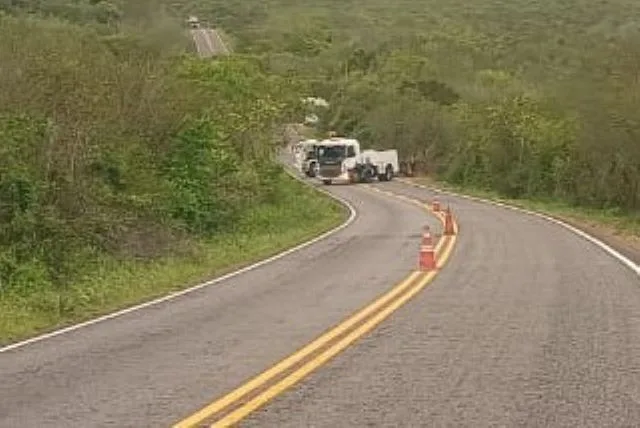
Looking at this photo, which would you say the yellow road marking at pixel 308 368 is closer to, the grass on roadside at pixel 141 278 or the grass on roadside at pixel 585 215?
the grass on roadside at pixel 141 278

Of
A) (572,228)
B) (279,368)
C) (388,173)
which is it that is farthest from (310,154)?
(279,368)

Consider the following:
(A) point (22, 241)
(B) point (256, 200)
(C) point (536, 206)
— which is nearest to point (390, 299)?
(A) point (22, 241)

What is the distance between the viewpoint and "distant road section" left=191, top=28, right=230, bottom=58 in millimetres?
114637

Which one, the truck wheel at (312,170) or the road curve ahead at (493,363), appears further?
the truck wheel at (312,170)

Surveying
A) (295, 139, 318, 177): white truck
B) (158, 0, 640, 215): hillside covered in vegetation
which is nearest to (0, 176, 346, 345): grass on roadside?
(158, 0, 640, 215): hillside covered in vegetation

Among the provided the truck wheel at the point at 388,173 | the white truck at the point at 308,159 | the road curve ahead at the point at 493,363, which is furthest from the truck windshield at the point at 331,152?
the road curve ahead at the point at 493,363

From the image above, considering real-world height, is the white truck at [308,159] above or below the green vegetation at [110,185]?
below

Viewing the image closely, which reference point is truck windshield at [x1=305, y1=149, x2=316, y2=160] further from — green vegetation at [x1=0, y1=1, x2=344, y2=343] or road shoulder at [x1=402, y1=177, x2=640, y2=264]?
green vegetation at [x1=0, y1=1, x2=344, y2=343]

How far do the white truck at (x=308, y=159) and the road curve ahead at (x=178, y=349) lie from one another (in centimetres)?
4936

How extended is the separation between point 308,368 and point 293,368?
13cm

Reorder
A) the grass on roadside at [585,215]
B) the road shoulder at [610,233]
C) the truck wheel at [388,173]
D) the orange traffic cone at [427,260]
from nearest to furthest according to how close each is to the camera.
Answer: the orange traffic cone at [427,260], the road shoulder at [610,233], the grass on roadside at [585,215], the truck wheel at [388,173]

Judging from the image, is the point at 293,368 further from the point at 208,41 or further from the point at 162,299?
the point at 208,41

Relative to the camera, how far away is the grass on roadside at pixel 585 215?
111 ft

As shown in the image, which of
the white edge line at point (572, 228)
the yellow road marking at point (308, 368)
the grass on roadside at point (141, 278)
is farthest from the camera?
the white edge line at point (572, 228)
